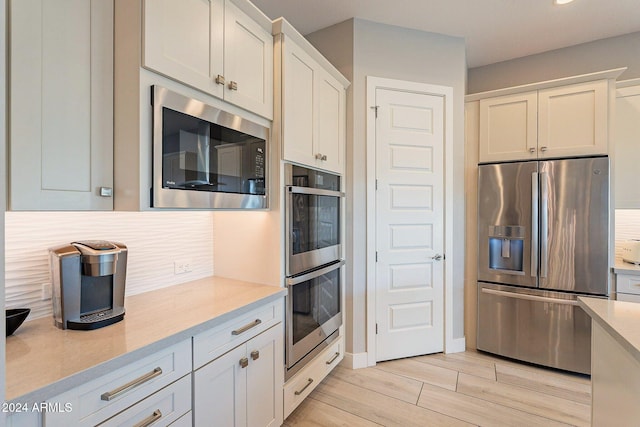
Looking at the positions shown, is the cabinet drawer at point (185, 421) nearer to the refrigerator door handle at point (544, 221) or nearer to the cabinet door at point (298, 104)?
the cabinet door at point (298, 104)

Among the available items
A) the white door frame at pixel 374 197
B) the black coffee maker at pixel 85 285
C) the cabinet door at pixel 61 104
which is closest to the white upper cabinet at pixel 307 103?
the white door frame at pixel 374 197

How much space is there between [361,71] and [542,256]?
2176mm

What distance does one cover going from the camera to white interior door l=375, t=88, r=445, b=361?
2.63 metres

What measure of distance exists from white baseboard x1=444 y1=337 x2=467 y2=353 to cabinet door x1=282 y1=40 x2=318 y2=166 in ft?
6.96

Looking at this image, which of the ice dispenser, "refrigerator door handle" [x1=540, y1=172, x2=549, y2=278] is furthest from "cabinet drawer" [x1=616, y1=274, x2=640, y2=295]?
the ice dispenser

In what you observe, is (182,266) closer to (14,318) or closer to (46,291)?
(46,291)

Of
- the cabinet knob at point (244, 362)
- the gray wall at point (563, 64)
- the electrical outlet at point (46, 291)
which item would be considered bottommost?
the cabinet knob at point (244, 362)

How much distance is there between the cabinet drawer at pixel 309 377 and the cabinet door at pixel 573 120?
7.90ft

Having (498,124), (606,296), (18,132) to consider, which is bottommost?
(606,296)

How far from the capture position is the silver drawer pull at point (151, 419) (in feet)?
3.28

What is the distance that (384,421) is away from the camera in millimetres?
1914

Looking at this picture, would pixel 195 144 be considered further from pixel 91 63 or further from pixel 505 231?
pixel 505 231

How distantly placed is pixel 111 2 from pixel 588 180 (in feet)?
10.7

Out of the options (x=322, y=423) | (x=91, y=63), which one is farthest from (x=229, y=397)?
(x=91, y=63)
